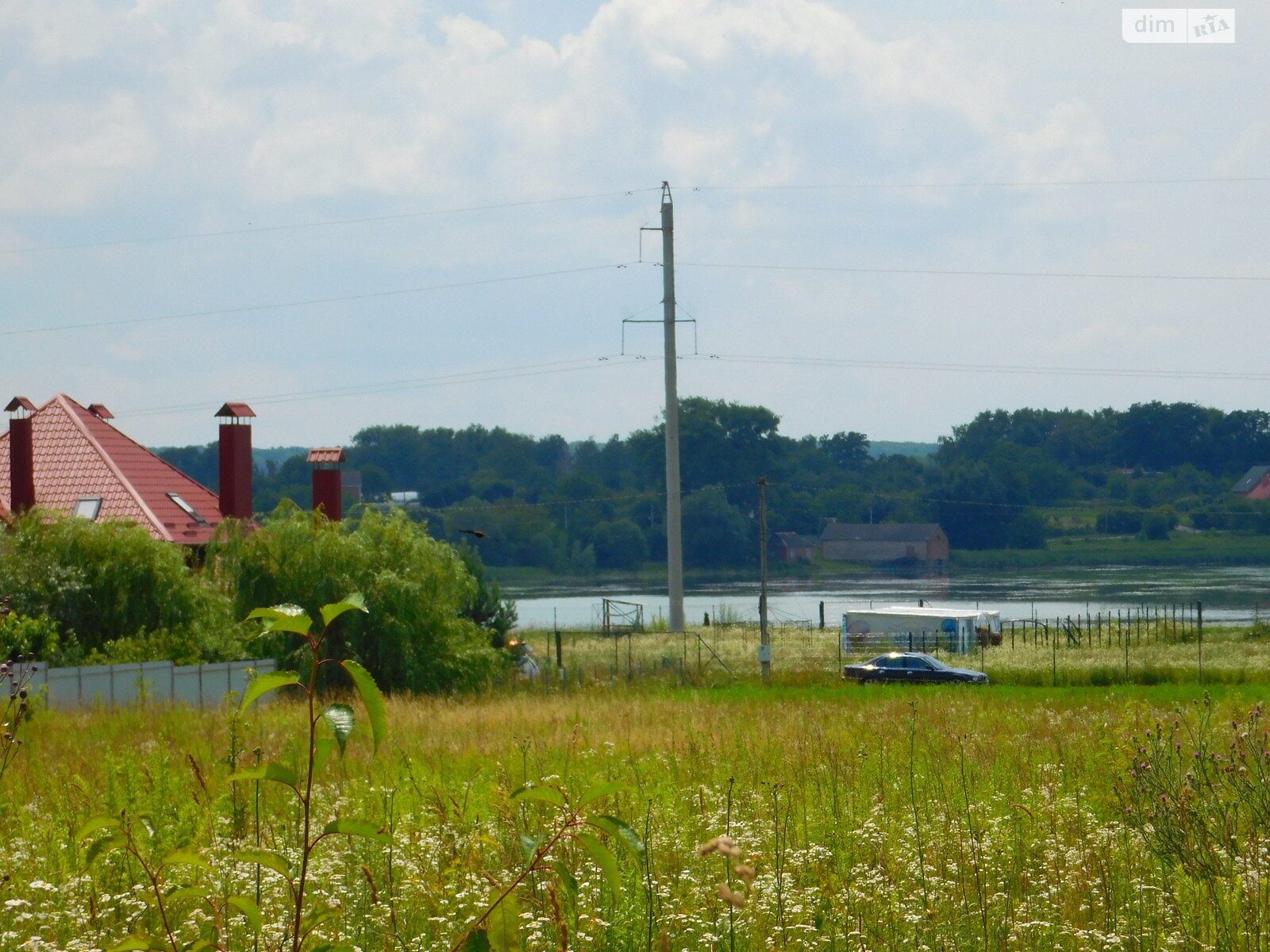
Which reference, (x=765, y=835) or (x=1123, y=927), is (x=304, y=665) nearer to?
(x=765, y=835)

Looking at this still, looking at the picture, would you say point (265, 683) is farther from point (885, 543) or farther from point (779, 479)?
point (779, 479)

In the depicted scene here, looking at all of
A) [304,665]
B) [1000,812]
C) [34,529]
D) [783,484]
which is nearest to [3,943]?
[1000,812]

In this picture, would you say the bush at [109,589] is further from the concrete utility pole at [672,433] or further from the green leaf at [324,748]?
the green leaf at [324,748]

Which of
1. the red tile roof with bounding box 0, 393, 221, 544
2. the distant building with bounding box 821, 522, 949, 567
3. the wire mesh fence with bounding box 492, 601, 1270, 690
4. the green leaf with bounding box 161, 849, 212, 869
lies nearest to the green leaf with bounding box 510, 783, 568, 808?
the green leaf with bounding box 161, 849, 212, 869

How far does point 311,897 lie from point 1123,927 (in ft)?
12.1

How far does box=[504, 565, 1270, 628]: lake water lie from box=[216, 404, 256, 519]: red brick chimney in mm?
16552

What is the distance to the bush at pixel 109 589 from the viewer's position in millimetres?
26469

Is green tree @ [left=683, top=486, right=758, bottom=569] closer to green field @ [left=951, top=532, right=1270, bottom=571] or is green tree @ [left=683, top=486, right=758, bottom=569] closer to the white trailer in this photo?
green field @ [left=951, top=532, right=1270, bottom=571]

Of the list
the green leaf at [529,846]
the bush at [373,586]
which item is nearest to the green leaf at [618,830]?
the green leaf at [529,846]

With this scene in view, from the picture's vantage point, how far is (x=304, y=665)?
2736 cm

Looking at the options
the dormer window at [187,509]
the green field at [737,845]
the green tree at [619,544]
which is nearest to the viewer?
the green field at [737,845]

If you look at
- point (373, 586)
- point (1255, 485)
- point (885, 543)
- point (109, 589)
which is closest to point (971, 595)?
point (885, 543)

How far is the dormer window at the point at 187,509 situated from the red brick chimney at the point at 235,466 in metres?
0.64

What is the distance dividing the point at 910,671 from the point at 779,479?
7022 cm
